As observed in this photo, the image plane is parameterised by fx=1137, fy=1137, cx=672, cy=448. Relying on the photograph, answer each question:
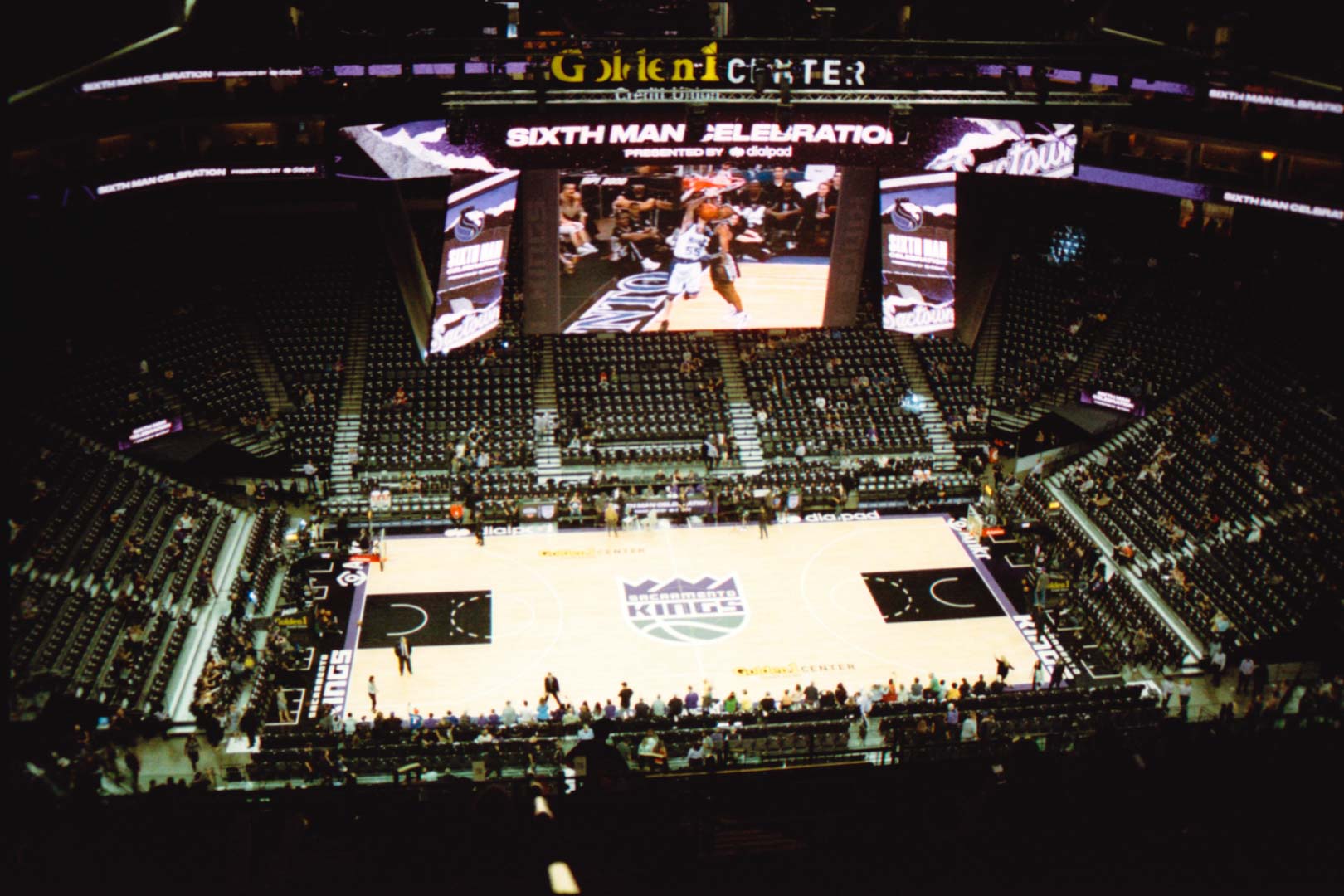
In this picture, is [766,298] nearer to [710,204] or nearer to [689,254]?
[689,254]

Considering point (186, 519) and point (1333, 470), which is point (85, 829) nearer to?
point (186, 519)

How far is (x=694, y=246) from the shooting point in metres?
30.8

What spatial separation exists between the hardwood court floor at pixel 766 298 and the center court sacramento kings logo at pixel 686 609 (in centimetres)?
766

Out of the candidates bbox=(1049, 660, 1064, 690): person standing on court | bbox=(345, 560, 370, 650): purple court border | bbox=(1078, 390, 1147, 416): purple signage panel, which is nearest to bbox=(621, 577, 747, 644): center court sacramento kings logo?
bbox=(345, 560, 370, 650): purple court border

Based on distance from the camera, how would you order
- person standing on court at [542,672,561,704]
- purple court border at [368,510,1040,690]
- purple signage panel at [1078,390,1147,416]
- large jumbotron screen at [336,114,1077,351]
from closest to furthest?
person standing on court at [542,672,561,704] → purple court border at [368,510,1040,690] → large jumbotron screen at [336,114,1077,351] → purple signage panel at [1078,390,1147,416]

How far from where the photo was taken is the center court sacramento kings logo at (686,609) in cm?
2664

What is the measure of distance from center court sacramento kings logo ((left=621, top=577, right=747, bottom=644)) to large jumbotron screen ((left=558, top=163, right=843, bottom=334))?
7.67m

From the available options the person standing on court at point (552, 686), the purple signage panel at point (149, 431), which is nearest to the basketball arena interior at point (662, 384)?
the purple signage panel at point (149, 431)

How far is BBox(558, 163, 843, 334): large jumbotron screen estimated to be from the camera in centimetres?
2970

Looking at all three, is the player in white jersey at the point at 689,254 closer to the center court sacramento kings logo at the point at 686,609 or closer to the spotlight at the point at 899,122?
the spotlight at the point at 899,122

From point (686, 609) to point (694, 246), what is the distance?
992cm

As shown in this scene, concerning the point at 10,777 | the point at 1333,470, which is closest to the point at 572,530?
the point at 1333,470

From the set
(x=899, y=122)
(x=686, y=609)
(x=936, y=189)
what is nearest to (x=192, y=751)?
(x=686, y=609)

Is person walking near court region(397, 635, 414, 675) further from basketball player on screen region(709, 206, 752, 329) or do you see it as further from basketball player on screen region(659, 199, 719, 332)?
basketball player on screen region(709, 206, 752, 329)
